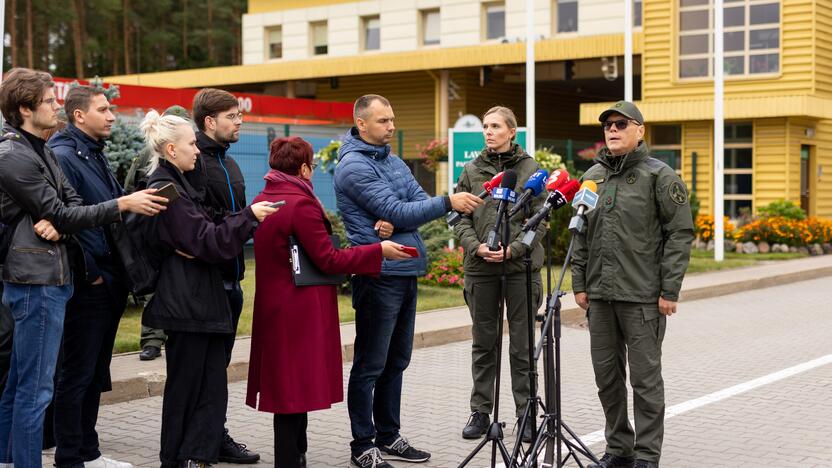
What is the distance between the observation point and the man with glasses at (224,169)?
6.16m

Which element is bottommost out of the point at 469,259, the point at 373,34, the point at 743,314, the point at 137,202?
the point at 743,314

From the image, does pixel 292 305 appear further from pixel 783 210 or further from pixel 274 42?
pixel 274 42

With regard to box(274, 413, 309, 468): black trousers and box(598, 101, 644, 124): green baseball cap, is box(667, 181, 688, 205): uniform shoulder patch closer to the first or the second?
box(598, 101, 644, 124): green baseball cap

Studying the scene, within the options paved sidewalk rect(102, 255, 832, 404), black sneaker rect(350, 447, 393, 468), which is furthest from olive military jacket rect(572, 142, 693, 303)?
paved sidewalk rect(102, 255, 832, 404)

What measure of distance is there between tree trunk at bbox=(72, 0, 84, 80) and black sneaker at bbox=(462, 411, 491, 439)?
5081 centimetres

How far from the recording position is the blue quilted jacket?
611 centimetres

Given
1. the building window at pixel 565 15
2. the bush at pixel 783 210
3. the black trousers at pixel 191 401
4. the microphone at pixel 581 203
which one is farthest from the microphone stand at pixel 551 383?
the building window at pixel 565 15

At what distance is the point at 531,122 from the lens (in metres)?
19.3

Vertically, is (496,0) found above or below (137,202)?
above

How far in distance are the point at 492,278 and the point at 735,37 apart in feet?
70.1

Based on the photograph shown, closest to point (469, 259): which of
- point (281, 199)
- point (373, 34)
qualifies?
point (281, 199)

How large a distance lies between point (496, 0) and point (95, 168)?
1202 inches

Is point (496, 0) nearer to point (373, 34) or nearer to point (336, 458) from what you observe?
point (373, 34)

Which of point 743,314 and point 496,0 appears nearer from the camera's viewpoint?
point 743,314
